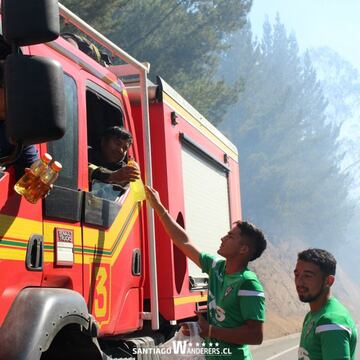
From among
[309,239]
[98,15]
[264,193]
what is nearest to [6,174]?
[98,15]

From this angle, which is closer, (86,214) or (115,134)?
(86,214)

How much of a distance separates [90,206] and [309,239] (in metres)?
67.0

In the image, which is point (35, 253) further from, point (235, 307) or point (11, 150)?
point (235, 307)

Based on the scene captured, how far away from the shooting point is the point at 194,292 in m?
5.61

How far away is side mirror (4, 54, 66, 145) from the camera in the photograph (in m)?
2.63

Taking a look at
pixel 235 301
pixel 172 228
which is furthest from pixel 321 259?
pixel 172 228

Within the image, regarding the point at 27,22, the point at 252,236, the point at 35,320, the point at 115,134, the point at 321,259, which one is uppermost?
the point at 115,134

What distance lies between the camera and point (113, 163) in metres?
4.51

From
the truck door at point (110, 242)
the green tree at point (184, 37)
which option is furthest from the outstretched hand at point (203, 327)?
the green tree at point (184, 37)

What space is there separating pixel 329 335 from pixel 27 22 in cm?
173

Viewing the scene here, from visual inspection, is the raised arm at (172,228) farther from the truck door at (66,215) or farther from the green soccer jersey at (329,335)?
the green soccer jersey at (329,335)

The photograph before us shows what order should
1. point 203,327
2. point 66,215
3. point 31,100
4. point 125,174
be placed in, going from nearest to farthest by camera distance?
point 31,100, point 66,215, point 203,327, point 125,174

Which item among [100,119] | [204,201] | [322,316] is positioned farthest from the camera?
[204,201]

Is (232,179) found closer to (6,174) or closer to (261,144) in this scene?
(6,174)
